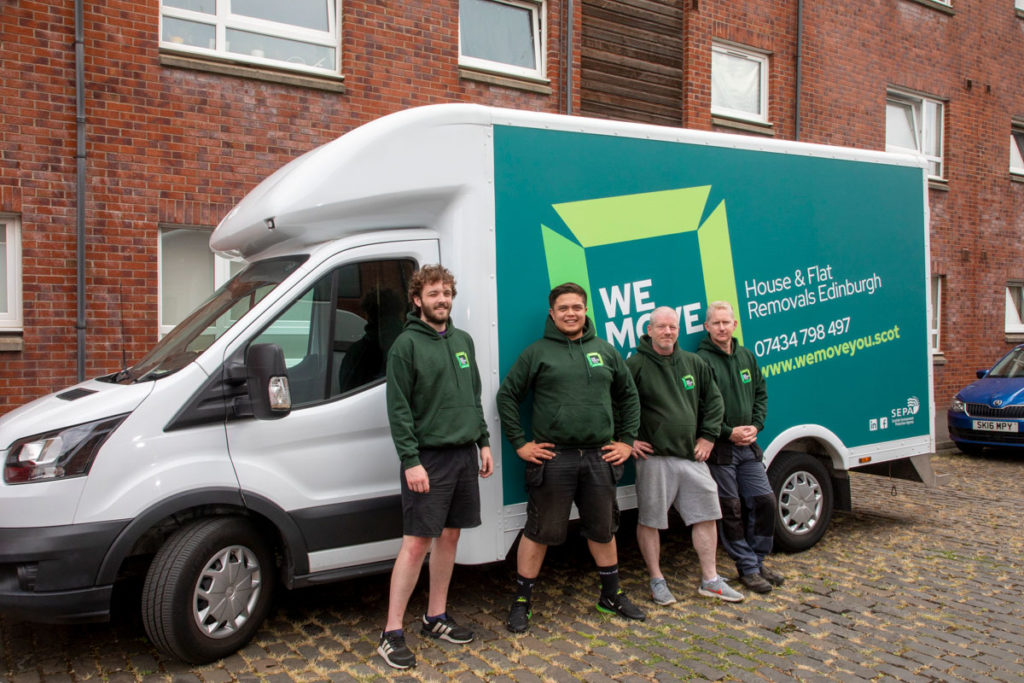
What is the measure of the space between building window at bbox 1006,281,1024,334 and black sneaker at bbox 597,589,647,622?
15.6 metres

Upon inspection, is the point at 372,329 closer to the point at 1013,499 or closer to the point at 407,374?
the point at 407,374

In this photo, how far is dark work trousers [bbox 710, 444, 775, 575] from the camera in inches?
207

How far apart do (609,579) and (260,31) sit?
6946 millimetres

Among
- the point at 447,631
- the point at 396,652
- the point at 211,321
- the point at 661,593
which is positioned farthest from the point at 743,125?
the point at 396,652

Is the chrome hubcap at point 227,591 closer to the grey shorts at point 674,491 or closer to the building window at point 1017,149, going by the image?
the grey shorts at point 674,491

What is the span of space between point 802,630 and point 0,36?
799 cm

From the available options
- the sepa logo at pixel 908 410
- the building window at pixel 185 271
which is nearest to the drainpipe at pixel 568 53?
the building window at pixel 185 271

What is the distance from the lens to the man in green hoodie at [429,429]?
13.3 ft

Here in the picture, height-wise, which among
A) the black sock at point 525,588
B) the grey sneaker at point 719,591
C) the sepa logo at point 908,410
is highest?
the sepa logo at point 908,410

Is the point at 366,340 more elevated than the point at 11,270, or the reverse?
the point at 11,270

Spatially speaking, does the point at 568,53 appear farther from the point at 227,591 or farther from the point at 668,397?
the point at 227,591

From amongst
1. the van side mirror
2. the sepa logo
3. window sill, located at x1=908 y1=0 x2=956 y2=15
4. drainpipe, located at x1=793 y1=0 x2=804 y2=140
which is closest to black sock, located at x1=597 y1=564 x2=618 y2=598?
the van side mirror

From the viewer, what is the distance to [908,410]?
6.39 meters

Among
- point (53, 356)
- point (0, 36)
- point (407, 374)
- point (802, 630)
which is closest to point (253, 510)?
point (407, 374)
